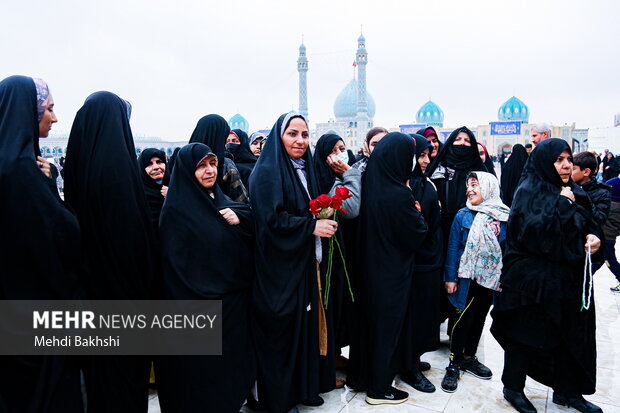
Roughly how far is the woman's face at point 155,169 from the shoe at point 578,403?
9.98 feet

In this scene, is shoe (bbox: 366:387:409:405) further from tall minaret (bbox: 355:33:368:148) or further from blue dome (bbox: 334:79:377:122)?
blue dome (bbox: 334:79:377:122)

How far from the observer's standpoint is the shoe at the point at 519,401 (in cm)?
237

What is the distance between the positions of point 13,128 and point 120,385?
1183 mm

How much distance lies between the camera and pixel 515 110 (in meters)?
40.6

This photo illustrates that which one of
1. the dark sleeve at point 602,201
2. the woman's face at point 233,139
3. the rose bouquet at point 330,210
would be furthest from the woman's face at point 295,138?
the dark sleeve at point 602,201

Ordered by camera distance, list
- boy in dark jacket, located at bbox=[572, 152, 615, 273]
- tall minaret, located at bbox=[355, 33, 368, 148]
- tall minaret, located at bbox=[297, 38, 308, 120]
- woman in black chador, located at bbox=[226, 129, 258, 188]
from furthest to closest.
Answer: tall minaret, located at bbox=[297, 38, 308, 120], tall minaret, located at bbox=[355, 33, 368, 148], woman in black chador, located at bbox=[226, 129, 258, 188], boy in dark jacket, located at bbox=[572, 152, 615, 273]

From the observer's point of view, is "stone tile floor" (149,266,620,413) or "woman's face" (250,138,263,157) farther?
"woman's face" (250,138,263,157)

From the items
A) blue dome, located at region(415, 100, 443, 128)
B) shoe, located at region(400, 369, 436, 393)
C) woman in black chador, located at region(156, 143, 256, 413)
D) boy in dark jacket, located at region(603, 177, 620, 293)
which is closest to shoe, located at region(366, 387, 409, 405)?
shoe, located at region(400, 369, 436, 393)

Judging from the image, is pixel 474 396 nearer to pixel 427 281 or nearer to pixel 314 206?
pixel 427 281

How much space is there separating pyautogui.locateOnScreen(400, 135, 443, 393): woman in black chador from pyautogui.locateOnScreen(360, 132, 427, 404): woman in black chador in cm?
18

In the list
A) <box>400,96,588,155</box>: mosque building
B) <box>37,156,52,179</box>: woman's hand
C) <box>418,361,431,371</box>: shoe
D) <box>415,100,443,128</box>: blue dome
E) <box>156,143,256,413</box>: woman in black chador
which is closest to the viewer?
<box>37,156,52,179</box>: woman's hand

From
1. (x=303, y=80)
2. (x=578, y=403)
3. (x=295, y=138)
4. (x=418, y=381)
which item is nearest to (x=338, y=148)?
(x=295, y=138)

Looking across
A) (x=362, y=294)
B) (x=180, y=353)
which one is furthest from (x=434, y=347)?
(x=180, y=353)

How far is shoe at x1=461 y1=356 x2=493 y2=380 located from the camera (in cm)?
278
